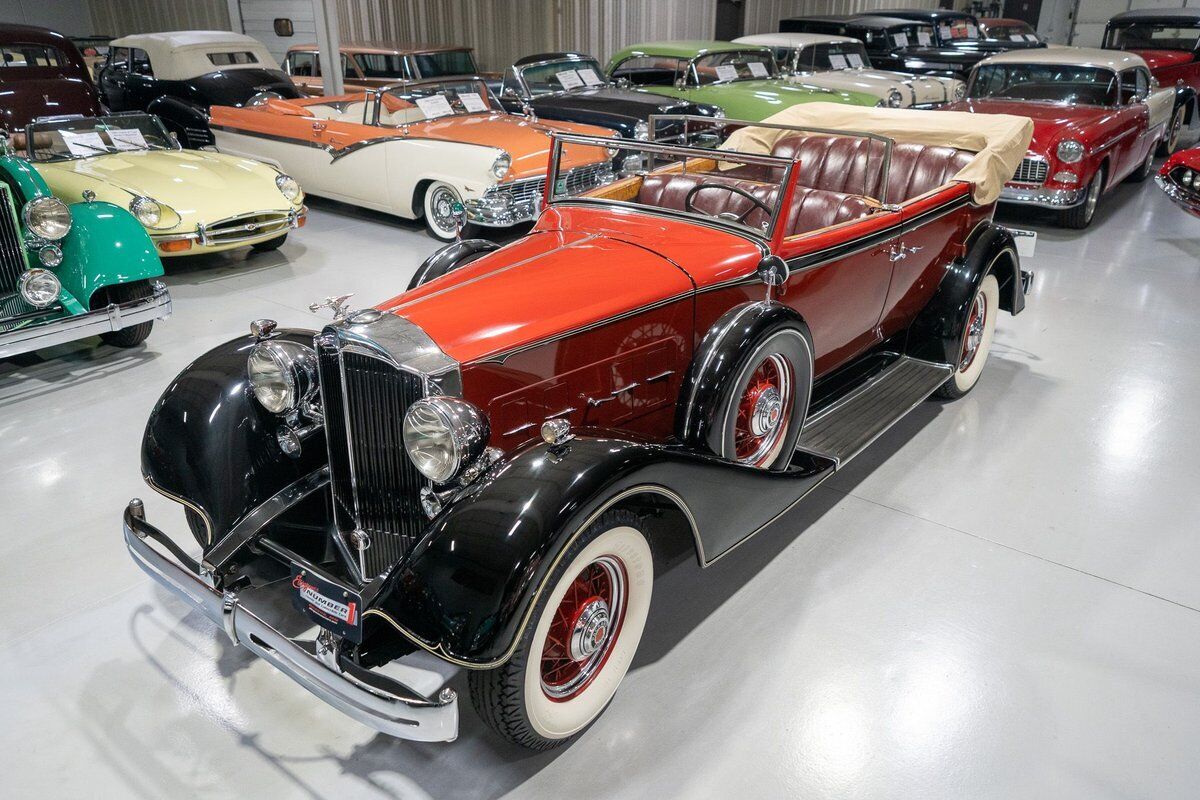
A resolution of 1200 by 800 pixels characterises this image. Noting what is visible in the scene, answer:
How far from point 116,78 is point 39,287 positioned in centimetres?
740

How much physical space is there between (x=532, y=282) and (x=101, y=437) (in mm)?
2540

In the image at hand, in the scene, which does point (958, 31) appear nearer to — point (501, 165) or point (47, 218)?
point (501, 165)

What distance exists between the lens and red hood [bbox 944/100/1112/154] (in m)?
7.25

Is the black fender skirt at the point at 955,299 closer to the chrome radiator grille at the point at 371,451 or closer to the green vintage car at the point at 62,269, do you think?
the chrome radiator grille at the point at 371,451

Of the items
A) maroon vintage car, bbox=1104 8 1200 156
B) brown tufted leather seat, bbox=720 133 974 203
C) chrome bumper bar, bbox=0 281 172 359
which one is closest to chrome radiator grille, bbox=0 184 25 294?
chrome bumper bar, bbox=0 281 172 359

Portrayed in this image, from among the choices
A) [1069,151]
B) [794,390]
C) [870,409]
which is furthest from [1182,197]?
[794,390]

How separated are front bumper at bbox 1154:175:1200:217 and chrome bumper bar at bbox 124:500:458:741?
739 centimetres

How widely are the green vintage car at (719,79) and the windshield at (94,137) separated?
5.06 m

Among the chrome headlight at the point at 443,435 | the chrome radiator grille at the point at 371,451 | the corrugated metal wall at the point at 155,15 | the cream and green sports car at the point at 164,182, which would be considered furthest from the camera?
the corrugated metal wall at the point at 155,15

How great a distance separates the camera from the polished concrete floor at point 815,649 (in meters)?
2.27

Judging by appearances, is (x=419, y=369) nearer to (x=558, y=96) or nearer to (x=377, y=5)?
(x=558, y=96)

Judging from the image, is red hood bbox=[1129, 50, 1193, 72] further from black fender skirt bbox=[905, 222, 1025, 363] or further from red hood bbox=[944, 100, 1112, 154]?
black fender skirt bbox=[905, 222, 1025, 363]

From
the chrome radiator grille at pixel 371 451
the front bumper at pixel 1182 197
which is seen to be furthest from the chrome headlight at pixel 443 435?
the front bumper at pixel 1182 197

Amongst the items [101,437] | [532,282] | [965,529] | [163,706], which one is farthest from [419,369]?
[101,437]
